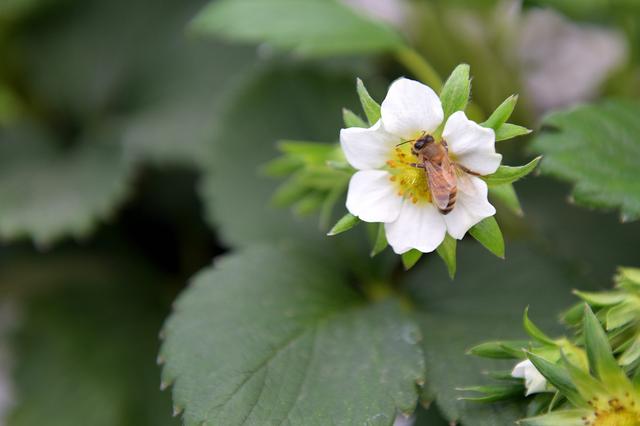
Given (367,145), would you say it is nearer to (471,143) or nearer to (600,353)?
(471,143)

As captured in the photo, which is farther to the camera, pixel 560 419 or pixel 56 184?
pixel 56 184

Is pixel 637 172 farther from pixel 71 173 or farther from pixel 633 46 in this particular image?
pixel 71 173

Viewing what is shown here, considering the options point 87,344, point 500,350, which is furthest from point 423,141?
point 87,344

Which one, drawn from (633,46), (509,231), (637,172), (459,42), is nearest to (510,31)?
(459,42)

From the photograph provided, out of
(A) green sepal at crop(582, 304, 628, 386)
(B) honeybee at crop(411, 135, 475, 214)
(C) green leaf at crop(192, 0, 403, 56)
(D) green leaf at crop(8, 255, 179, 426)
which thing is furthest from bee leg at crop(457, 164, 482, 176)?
(D) green leaf at crop(8, 255, 179, 426)

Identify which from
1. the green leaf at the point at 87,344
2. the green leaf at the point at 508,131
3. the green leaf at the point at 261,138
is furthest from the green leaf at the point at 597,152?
the green leaf at the point at 87,344

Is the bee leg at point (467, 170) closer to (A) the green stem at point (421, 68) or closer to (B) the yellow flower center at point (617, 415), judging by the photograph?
(B) the yellow flower center at point (617, 415)
